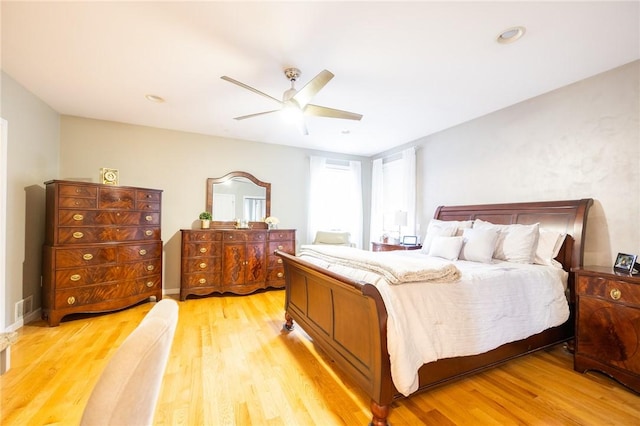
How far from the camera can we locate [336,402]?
72.1 inches

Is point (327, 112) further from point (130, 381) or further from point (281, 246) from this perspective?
point (281, 246)

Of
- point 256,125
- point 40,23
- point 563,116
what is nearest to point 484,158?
point 563,116

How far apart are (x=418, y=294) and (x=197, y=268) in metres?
3.37

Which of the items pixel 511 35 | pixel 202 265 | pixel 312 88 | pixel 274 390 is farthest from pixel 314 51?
pixel 202 265

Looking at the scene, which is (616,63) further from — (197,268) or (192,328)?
(197,268)

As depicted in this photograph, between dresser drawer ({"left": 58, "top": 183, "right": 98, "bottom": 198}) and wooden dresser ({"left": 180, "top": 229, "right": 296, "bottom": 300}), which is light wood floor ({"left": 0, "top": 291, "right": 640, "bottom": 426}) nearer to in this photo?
wooden dresser ({"left": 180, "top": 229, "right": 296, "bottom": 300})

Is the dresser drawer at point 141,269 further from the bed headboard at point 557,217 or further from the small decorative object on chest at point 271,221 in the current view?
the bed headboard at point 557,217

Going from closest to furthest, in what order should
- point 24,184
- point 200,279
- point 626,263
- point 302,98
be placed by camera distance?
point 626,263, point 302,98, point 24,184, point 200,279

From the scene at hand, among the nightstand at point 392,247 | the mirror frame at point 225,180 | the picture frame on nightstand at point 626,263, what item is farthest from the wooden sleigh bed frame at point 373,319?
the mirror frame at point 225,180

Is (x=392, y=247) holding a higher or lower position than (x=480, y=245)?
lower

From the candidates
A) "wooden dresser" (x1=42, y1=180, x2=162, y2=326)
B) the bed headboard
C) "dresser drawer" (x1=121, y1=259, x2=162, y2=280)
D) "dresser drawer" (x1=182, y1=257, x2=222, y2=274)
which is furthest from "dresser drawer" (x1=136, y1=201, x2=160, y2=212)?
the bed headboard

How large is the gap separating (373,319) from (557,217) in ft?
8.30

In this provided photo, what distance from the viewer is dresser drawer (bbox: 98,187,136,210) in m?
3.33

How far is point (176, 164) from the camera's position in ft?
14.4
